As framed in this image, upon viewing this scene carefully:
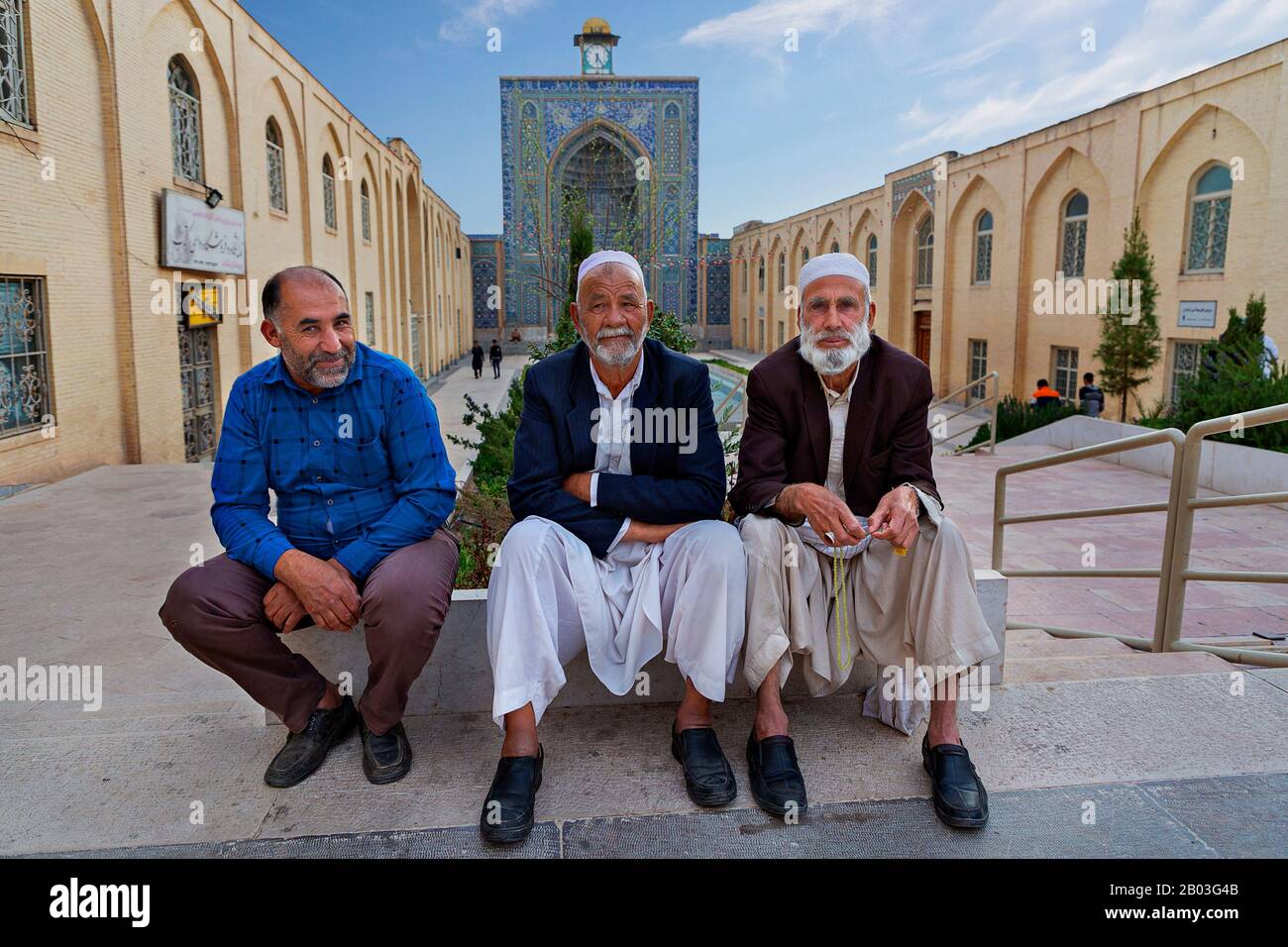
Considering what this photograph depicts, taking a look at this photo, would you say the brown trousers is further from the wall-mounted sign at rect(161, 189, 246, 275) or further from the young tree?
the young tree

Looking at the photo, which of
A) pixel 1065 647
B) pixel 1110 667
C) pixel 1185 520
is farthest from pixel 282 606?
pixel 1065 647

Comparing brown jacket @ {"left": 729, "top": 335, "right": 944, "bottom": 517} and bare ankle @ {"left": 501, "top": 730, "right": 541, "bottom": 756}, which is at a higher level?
brown jacket @ {"left": 729, "top": 335, "right": 944, "bottom": 517}

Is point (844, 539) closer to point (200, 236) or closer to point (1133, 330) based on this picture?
point (200, 236)

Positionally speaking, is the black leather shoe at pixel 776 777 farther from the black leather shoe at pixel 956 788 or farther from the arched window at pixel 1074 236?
the arched window at pixel 1074 236

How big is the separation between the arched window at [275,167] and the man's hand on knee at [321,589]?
12367 mm

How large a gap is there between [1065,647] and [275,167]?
1315 centimetres

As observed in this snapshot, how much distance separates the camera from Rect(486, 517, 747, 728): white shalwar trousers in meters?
2.15

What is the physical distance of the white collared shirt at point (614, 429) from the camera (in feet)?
8.33

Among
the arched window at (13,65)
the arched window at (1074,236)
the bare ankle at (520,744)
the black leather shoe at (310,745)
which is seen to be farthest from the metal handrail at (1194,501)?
the arched window at (1074,236)

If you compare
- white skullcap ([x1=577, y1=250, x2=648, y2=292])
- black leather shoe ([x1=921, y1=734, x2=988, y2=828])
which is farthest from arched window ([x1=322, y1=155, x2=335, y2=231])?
black leather shoe ([x1=921, y1=734, x2=988, y2=828])

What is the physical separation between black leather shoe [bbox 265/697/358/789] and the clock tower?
30.2 metres

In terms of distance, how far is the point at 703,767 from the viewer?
2125 mm
